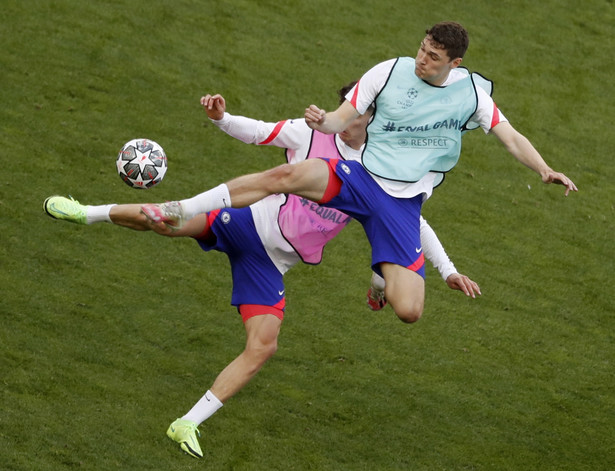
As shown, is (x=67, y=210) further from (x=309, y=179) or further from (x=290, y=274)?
(x=290, y=274)

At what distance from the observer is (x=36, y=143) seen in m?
10.1

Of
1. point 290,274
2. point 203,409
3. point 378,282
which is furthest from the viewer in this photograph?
point 290,274

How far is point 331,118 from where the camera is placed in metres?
6.64

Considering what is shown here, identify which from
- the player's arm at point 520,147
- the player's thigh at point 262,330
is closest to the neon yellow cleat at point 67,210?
the player's thigh at point 262,330

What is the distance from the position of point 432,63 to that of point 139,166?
81.0 inches

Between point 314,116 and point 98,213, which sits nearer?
point 314,116

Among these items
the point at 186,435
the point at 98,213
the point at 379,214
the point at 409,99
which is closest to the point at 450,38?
the point at 409,99

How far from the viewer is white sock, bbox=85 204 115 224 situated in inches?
269

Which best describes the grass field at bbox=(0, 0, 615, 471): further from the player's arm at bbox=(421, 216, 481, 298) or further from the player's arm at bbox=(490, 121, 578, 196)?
the player's arm at bbox=(490, 121, 578, 196)

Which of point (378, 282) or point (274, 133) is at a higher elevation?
point (274, 133)

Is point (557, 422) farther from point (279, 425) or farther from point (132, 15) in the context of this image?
point (132, 15)

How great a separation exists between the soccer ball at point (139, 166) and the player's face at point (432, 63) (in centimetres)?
185

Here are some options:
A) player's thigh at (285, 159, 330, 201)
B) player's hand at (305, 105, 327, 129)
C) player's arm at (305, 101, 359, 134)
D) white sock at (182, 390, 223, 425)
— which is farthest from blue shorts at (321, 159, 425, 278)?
white sock at (182, 390, 223, 425)

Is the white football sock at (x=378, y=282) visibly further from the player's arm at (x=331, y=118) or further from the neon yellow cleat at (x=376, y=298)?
the player's arm at (x=331, y=118)
